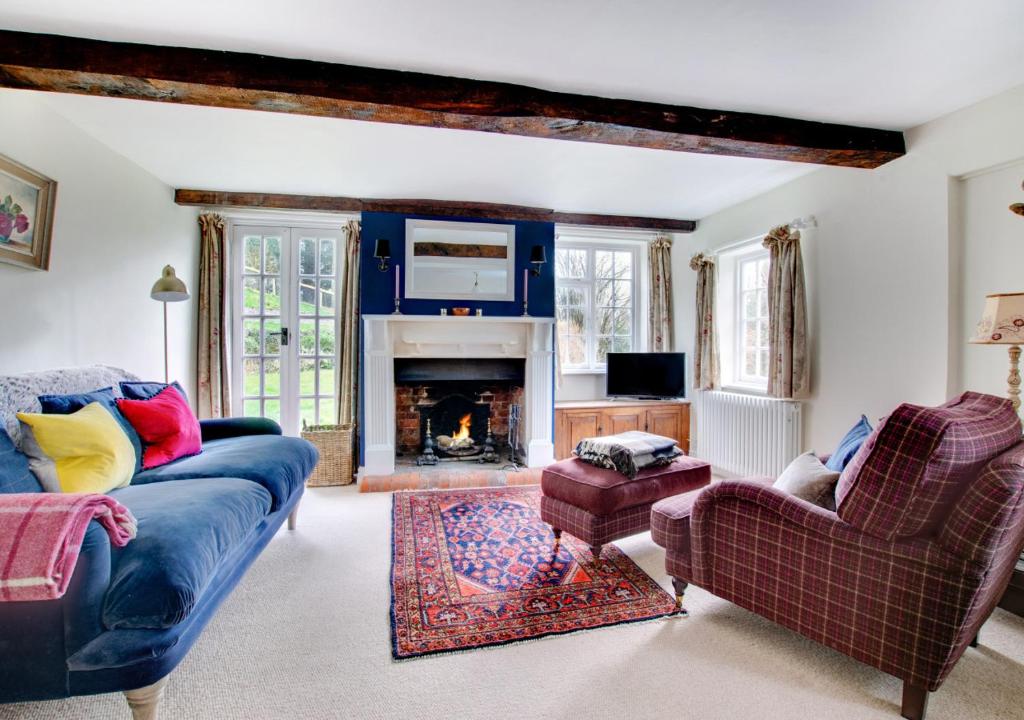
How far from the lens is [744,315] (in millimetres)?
4430

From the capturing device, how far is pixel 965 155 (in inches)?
101

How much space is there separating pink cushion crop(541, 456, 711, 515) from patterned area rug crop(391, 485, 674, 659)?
1.07ft

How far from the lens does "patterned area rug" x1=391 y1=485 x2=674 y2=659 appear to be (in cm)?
199

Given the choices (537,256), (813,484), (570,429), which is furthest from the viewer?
(570,429)

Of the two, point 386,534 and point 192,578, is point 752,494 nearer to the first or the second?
point 192,578

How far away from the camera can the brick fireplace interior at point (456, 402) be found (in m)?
4.53

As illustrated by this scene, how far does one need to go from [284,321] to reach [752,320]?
13.8 feet

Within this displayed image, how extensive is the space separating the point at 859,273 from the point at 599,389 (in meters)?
2.58

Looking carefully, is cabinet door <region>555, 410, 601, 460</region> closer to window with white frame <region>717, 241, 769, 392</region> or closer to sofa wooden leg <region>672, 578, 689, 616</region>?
window with white frame <region>717, 241, 769, 392</region>

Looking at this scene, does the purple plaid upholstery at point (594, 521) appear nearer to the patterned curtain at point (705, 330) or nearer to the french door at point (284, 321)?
the patterned curtain at point (705, 330)

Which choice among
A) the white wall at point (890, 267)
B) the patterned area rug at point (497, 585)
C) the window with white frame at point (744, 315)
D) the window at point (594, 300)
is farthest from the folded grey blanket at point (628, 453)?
the window at point (594, 300)

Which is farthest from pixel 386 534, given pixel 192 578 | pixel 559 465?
pixel 192 578

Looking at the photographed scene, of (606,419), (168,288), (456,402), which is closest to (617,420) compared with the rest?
(606,419)

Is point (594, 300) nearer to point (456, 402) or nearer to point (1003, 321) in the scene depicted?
point (456, 402)
